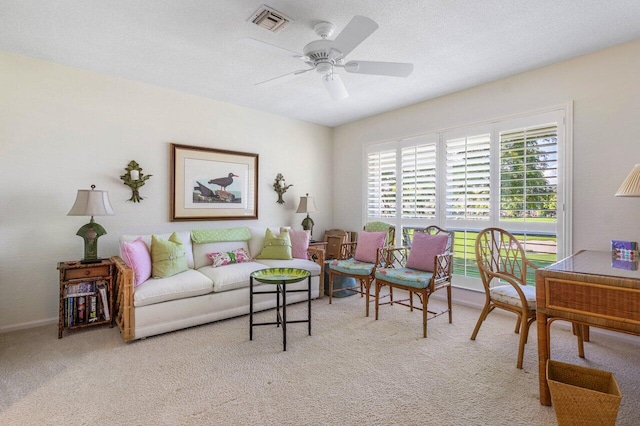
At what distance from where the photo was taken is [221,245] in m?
3.90

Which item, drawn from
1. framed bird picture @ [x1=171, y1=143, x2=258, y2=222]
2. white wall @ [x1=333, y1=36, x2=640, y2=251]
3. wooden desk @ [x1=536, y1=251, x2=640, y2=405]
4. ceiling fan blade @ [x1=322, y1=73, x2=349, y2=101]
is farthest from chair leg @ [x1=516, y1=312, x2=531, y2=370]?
framed bird picture @ [x1=171, y1=143, x2=258, y2=222]

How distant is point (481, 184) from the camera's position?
11.7 ft

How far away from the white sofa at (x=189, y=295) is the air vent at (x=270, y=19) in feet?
7.53

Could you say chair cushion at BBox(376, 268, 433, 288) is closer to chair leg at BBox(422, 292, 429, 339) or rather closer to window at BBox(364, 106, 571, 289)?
chair leg at BBox(422, 292, 429, 339)

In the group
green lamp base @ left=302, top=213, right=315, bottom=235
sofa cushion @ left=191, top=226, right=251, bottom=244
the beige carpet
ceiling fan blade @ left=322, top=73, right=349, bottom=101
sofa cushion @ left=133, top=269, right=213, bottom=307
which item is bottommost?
the beige carpet

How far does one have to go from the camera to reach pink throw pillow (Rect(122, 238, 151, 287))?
2.86m

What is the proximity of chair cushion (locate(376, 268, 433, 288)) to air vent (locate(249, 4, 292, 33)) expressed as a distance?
2397 mm

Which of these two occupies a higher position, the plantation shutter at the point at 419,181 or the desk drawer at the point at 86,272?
the plantation shutter at the point at 419,181

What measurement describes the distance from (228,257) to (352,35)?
2.74 metres

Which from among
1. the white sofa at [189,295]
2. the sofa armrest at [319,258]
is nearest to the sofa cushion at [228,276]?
the white sofa at [189,295]

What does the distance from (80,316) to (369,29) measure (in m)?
3.45

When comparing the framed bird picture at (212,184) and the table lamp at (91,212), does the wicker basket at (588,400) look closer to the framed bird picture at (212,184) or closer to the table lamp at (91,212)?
the table lamp at (91,212)

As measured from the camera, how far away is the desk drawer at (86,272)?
2830mm

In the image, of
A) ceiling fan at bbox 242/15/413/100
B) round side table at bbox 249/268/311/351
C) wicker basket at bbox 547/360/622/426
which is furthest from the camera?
round side table at bbox 249/268/311/351
